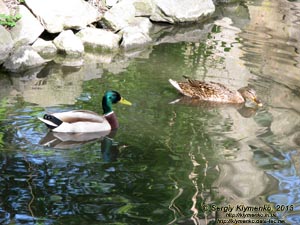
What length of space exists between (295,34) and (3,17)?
775 cm

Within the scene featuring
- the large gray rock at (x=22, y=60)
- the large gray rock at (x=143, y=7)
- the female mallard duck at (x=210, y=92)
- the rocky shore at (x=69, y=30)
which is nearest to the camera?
the female mallard duck at (x=210, y=92)

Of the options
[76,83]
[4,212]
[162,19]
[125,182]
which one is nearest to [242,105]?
[76,83]

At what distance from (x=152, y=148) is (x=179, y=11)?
8453 mm

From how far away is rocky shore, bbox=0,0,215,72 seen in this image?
10.9 metres

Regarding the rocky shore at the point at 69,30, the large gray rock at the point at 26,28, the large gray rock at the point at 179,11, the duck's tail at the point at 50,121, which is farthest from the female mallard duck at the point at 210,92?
the large gray rock at the point at 179,11

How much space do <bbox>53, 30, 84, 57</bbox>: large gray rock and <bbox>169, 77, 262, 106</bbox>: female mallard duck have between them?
10.4 feet

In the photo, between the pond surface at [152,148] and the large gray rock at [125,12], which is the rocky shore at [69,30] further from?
the pond surface at [152,148]

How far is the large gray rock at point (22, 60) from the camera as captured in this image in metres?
10.6

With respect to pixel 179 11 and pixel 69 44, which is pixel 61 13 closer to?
pixel 69 44

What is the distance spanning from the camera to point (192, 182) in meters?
6.53

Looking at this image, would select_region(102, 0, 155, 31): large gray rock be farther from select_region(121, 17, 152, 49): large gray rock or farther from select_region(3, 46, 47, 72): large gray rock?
select_region(3, 46, 47, 72): large gray rock

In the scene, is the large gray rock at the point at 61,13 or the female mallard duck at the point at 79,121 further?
the large gray rock at the point at 61,13

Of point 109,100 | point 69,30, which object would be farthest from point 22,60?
point 109,100

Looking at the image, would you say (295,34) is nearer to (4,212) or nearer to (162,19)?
(162,19)
